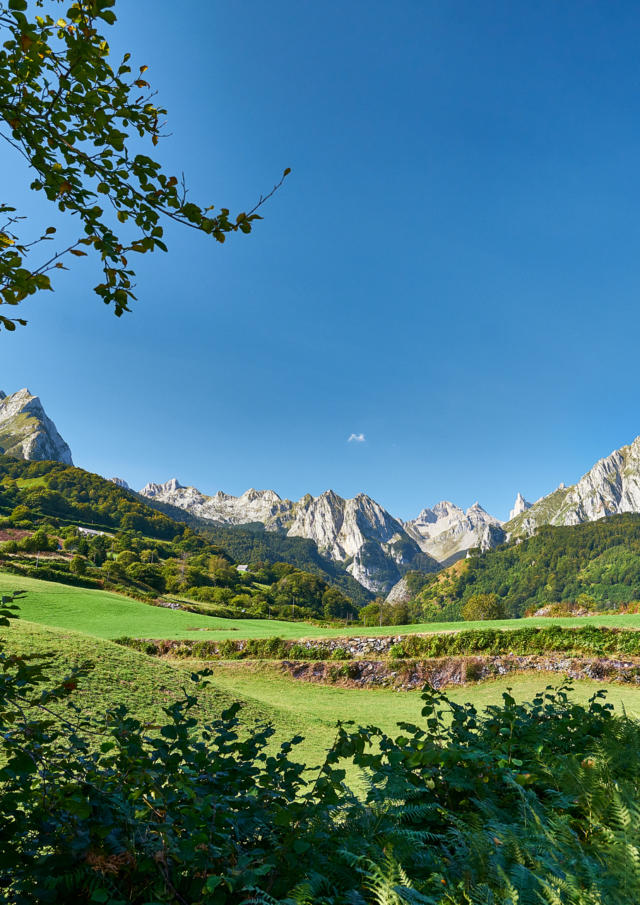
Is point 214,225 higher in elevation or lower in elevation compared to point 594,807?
higher

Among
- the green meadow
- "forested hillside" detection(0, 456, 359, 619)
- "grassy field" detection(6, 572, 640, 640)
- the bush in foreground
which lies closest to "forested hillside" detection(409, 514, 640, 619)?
"forested hillside" detection(0, 456, 359, 619)

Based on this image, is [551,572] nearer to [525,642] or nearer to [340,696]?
[525,642]

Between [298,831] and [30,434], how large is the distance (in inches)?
7830

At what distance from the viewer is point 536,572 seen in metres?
173

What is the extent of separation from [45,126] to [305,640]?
20.9 m

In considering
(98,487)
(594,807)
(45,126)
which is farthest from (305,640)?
(98,487)

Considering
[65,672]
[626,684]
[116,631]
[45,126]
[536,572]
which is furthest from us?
[536,572]

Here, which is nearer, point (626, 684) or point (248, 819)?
point (248, 819)

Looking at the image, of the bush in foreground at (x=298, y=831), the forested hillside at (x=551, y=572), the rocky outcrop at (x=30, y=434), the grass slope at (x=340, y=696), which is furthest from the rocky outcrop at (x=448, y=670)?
the rocky outcrop at (x=30, y=434)

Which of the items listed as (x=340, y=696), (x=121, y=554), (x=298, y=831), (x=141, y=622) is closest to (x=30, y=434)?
(x=121, y=554)

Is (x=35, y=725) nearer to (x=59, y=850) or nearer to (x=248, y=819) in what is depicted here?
(x=59, y=850)

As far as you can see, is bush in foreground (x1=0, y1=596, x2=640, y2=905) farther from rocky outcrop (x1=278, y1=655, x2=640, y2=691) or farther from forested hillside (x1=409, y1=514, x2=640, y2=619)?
forested hillside (x1=409, y1=514, x2=640, y2=619)

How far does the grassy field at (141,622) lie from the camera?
20.4m

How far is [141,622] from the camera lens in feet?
93.6
